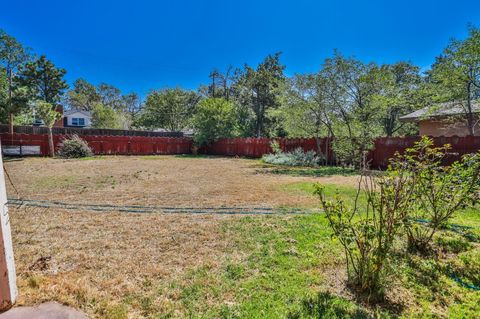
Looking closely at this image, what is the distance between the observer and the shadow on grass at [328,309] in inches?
70.9

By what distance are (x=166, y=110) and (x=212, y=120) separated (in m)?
12.5

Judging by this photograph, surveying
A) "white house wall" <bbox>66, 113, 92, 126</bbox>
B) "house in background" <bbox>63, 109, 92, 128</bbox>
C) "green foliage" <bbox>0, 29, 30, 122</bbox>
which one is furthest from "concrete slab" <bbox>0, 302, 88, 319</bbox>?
"white house wall" <bbox>66, 113, 92, 126</bbox>

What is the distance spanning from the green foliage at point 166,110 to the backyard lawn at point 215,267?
2674 cm

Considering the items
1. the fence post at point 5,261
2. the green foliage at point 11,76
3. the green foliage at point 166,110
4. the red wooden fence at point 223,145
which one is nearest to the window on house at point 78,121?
the green foliage at point 166,110

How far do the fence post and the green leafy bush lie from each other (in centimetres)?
1592

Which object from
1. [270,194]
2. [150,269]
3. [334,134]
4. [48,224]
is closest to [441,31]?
[334,134]

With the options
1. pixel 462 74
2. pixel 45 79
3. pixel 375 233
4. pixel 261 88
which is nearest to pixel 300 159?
pixel 462 74

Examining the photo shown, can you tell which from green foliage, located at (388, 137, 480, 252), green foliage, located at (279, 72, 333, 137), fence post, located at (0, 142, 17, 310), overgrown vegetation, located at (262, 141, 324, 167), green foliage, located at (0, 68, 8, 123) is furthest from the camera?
green foliage, located at (0, 68, 8, 123)

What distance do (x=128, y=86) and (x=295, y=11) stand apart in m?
46.2

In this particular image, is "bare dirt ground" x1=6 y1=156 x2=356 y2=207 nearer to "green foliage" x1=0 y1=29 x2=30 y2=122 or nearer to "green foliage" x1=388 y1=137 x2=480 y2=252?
"green foliage" x1=388 y1=137 x2=480 y2=252

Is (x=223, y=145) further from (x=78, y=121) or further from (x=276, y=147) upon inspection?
(x=78, y=121)

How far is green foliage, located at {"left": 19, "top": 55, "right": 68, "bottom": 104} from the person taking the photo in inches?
980

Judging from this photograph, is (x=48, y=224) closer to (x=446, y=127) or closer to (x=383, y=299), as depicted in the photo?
(x=383, y=299)

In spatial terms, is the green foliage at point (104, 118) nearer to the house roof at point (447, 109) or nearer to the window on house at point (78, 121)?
the window on house at point (78, 121)
